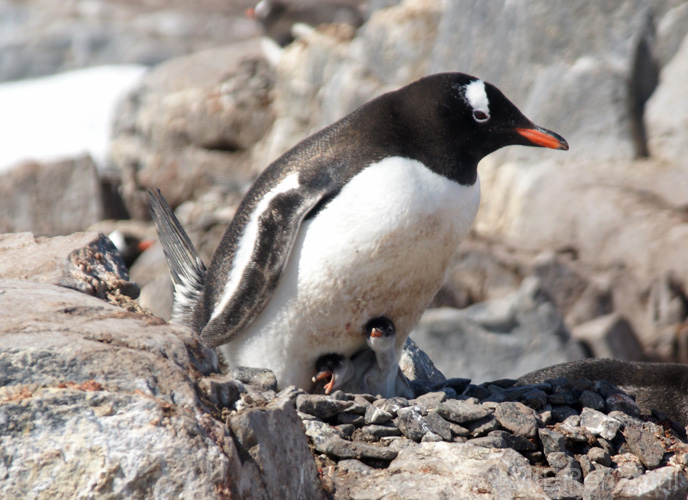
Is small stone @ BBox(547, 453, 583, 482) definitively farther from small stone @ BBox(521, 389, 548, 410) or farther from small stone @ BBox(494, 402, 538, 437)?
small stone @ BBox(521, 389, 548, 410)

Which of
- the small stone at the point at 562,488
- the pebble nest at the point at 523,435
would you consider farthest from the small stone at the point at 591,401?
the small stone at the point at 562,488

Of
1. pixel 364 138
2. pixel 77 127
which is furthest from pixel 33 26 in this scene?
pixel 364 138

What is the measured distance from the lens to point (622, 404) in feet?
8.48

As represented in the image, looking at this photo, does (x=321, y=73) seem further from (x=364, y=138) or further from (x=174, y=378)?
(x=174, y=378)

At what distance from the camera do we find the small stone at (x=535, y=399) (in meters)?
2.49

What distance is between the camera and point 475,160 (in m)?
2.64

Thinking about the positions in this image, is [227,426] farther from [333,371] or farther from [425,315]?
[425,315]

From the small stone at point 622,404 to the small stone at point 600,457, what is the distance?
32 cm

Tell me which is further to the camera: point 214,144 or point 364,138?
Result: point 214,144

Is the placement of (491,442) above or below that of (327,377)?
below

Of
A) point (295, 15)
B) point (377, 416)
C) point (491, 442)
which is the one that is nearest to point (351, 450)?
point (377, 416)

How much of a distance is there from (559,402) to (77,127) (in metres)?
13.9

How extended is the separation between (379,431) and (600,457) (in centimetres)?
59

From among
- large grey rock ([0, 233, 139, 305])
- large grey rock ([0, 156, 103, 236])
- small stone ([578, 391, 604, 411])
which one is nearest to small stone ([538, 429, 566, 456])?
small stone ([578, 391, 604, 411])
